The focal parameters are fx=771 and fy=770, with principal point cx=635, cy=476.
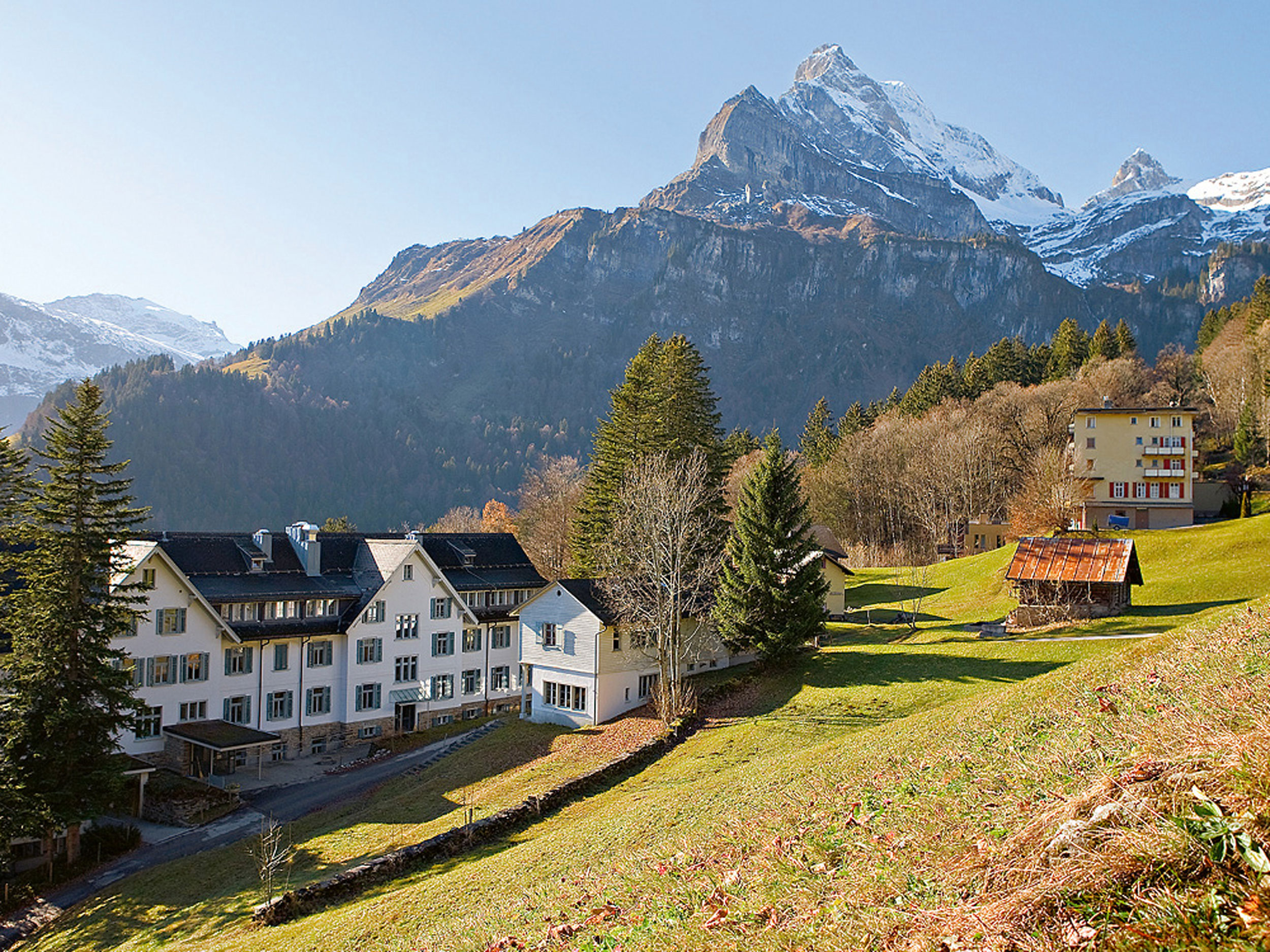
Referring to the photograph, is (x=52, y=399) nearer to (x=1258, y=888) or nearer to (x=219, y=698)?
(x=219, y=698)

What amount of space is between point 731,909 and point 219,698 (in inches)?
1487

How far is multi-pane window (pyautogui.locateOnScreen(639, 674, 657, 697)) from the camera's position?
4131 cm

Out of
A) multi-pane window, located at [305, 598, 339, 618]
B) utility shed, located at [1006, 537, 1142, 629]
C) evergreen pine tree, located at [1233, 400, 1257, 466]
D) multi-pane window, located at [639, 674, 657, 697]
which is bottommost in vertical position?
multi-pane window, located at [639, 674, 657, 697]

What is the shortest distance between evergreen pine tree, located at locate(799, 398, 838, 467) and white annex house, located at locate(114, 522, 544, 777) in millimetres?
56871

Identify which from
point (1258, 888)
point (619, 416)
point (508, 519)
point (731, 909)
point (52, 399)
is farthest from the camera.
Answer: point (52, 399)

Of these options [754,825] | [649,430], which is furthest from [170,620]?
[754,825]

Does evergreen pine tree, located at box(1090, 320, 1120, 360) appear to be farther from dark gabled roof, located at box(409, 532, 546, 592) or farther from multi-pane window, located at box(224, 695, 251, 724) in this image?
multi-pane window, located at box(224, 695, 251, 724)

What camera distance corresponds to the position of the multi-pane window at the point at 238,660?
39.3 m

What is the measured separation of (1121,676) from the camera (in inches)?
554

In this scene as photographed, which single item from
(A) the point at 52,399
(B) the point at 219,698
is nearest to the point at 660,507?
(B) the point at 219,698

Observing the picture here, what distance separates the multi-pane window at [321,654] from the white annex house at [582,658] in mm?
10415

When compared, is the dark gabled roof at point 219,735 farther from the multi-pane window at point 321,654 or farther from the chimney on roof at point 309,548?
the chimney on roof at point 309,548

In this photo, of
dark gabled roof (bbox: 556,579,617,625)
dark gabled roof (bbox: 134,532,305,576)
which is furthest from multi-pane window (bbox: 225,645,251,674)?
dark gabled roof (bbox: 556,579,617,625)

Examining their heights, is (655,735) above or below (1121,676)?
below
